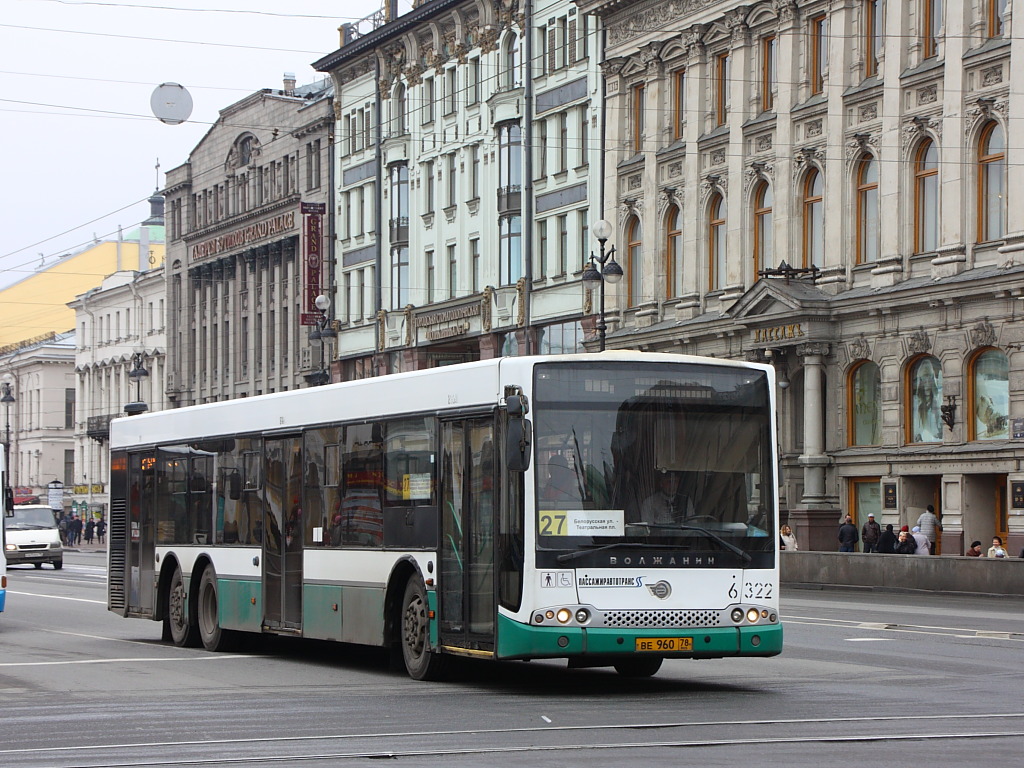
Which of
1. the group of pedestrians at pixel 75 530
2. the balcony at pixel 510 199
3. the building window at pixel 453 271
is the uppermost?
the balcony at pixel 510 199

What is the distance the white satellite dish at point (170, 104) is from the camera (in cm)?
3042

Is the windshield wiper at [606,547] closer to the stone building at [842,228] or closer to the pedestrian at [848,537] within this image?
the stone building at [842,228]

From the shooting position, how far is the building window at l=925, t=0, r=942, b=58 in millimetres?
41562

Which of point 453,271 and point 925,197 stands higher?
point 453,271

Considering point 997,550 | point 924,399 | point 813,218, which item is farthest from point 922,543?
point 813,218

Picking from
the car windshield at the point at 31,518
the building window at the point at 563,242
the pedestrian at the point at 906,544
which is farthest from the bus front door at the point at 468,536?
the car windshield at the point at 31,518

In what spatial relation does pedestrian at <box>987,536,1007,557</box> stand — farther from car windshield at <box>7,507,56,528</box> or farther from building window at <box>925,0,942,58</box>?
car windshield at <box>7,507,56,528</box>

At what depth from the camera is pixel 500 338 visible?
59.4 meters

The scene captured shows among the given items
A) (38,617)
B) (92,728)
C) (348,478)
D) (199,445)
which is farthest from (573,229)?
(92,728)

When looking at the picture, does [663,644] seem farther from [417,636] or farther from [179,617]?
[179,617]

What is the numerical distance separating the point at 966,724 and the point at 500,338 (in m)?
46.8

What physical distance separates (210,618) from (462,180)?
4124cm

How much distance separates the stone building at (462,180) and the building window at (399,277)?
0.07 meters

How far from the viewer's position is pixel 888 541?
40188 mm
